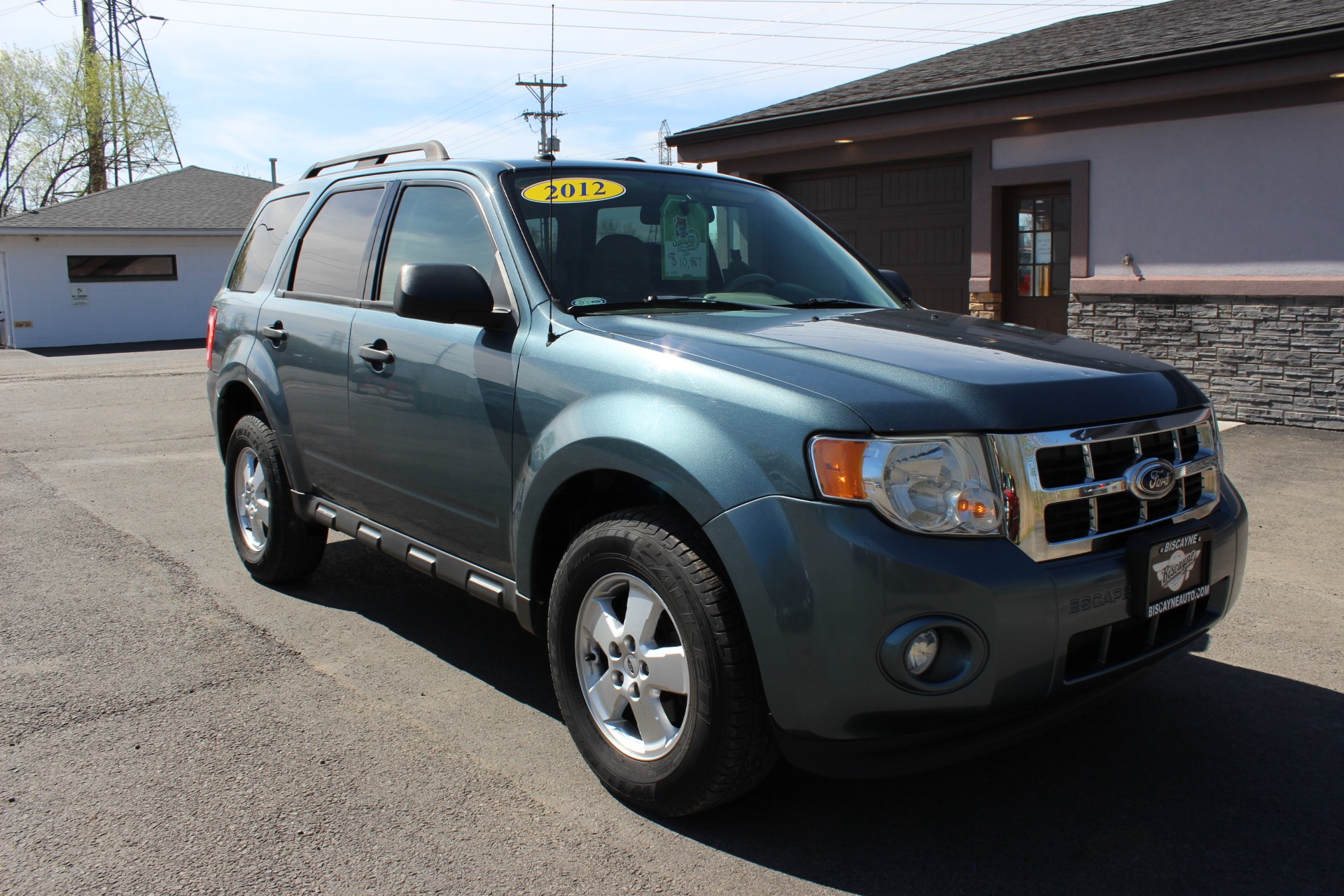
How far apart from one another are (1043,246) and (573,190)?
29.7 ft

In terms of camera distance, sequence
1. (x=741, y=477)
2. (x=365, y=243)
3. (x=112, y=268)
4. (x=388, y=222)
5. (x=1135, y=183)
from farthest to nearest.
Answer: (x=112, y=268), (x=1135, y=183), (x=365, y=243), (x=388, y=222), (x=741, y=477)

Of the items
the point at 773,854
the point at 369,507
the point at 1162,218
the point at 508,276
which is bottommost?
the point at 773,854

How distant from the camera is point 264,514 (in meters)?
5.12

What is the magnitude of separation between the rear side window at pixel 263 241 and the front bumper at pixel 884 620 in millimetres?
3403

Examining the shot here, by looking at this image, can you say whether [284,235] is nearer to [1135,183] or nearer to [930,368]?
[930,368]

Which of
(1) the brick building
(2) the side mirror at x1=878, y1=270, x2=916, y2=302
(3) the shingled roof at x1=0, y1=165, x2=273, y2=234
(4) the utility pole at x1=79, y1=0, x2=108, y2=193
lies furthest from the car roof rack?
(4) the utility pole at x1=79, y1=0, x2=108, y2=193

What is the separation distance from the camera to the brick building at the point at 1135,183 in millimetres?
9469

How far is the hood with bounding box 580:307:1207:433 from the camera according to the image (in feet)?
8.56

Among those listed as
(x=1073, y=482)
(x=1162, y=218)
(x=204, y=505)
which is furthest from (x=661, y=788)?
(x=1162, y=218)

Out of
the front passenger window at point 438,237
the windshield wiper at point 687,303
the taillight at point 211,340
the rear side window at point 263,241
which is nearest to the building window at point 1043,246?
the rear side window at point 263,241

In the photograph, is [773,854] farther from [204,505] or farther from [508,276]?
[204,505]

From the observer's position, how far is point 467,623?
479 centimetres

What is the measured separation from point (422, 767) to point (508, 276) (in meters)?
1.61

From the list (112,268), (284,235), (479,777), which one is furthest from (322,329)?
(112,268)
